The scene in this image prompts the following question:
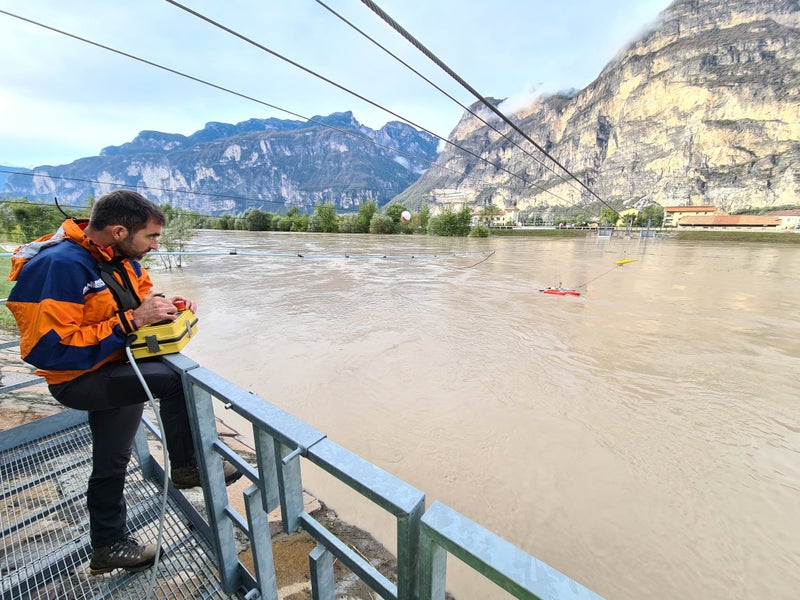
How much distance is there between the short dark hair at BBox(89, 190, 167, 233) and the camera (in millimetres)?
1523

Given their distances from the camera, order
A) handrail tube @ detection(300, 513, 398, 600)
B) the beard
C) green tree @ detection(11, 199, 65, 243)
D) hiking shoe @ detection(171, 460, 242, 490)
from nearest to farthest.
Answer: handrail tube @ detection(300, 513, 398, 600) → the beard → hiking shoe @ detection(171, 460, 242, 490) → green tree @ detection(11, 199, 65, 243)

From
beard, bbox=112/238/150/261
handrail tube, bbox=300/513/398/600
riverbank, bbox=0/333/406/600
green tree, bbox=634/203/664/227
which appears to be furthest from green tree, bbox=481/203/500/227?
handrail tube, bbox=300/513/398/600

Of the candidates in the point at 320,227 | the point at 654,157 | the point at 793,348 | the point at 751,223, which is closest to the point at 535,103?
the point at 654,157

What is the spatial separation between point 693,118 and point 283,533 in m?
145

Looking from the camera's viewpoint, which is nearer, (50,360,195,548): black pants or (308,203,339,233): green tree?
(50,360,195,548): black pants

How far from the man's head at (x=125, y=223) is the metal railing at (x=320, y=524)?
1.89 ft

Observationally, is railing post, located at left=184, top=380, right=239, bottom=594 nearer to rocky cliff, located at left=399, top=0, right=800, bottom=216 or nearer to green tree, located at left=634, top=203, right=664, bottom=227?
rocky cliff, located at left=399, top=0, right=800, bottom=216

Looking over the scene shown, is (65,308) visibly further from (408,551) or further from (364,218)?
(364,218)

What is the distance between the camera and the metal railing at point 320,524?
0.60 metres

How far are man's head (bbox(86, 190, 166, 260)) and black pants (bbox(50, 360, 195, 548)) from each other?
1.76ft

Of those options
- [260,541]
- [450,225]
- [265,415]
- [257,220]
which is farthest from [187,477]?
[257,220]

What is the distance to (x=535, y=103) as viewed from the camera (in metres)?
184

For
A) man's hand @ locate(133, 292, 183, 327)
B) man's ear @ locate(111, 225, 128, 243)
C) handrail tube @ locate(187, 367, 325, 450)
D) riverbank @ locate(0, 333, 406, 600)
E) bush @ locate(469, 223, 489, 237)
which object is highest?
man's ear @ locate(111, 225, 128, 243)

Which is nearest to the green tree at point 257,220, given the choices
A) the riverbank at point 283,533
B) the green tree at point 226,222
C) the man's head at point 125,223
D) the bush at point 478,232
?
the green tree at point 226,222
